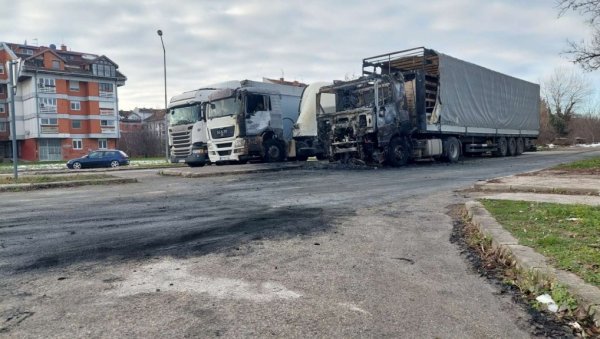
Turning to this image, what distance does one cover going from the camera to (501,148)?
82.3 feet

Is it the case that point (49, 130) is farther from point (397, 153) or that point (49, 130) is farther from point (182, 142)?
point (397, 153)

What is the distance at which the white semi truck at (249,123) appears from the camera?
1877cm

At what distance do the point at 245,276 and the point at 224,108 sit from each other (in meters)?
15.9

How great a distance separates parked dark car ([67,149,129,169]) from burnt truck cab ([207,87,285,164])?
1503 centimetres

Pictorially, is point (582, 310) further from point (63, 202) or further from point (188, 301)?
point (63, 202)

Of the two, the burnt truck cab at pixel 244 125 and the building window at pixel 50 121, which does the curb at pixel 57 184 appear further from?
the building window at pixel 50 121

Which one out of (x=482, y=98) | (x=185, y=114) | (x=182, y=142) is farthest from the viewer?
(x=482, y=98)

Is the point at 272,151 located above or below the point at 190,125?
below

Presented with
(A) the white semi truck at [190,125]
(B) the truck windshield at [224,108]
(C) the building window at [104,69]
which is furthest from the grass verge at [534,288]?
(C) the building window at [104,69]

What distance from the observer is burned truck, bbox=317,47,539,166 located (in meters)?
16.8

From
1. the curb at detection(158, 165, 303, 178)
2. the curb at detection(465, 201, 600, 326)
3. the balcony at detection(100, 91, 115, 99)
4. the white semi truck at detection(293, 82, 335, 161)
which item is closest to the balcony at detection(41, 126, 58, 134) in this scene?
the balcony at detection(100, 91, 115, 99)

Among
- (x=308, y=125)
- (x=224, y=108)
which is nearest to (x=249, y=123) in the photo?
(x=224, y=108)

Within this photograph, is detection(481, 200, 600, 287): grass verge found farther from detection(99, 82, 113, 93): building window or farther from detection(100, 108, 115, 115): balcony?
detection(99, 82, 113, 93): building window

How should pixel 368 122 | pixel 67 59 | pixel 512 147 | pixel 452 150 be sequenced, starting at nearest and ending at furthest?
pixel 368 122 → pixel 452 150 → pixel 512 147 → pixel 67 59
